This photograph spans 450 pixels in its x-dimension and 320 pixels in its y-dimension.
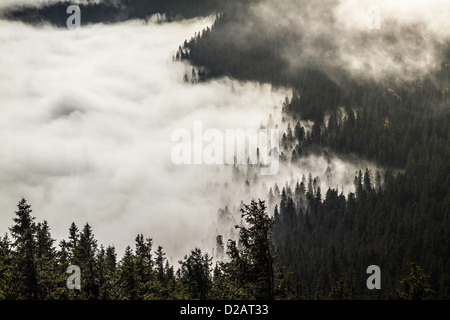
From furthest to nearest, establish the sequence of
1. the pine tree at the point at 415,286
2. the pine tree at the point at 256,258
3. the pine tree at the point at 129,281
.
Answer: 1. the pine tree at the point at 415,286
2. the pine tree at the point at 129,281
3. the pine tree at the point at 256,258

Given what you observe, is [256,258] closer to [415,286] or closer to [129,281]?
[129,281]

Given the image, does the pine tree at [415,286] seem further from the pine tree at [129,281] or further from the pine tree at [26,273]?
the pine tree at [26,273]

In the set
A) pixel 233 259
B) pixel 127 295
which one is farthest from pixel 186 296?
pixel 233 259

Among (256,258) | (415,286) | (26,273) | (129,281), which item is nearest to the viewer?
(256,258)

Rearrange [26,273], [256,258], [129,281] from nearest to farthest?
1. [256,258]
2. [26,273]
3. [129,281]

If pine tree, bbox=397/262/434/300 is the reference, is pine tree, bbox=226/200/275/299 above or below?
above

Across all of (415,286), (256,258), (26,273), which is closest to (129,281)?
(26,273)

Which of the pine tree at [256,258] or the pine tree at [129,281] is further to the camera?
the pine tree at [129,281]

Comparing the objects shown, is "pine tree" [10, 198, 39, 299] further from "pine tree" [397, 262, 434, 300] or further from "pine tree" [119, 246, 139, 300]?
"pine tree" [397, 262, 434, 300]

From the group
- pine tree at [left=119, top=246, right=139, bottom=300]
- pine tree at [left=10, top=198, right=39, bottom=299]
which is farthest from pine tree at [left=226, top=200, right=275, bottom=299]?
pine tree at [left=10, top=198, right=39, bottom=299]

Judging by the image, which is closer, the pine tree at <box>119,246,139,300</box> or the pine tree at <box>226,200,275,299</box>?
the pine tree at <box>226,200,275,299</box>

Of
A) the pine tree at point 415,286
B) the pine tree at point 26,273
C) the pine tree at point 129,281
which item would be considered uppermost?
the pine tree at point 26,273

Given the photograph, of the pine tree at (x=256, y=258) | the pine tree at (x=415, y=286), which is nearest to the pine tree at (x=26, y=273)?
the pine tree at (x=256, y=258)
